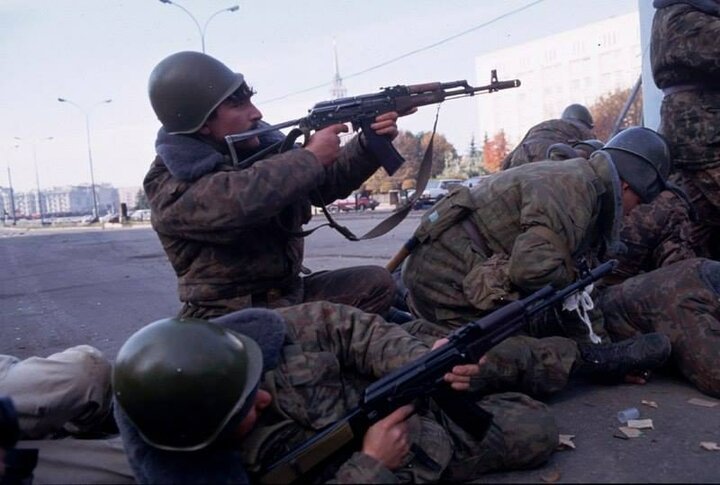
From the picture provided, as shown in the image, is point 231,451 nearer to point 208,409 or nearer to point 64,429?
point 208,409

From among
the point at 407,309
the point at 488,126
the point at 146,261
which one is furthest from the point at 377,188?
the point at 407,309

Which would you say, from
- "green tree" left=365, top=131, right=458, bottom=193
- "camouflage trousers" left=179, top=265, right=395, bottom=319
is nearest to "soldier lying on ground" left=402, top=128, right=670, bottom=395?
"camouflage trousers" left=179, top=265, right=395, bottom=319

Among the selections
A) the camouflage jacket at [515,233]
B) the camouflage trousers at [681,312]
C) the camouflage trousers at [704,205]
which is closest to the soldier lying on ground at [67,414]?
the camouflage jacket at [515,233]

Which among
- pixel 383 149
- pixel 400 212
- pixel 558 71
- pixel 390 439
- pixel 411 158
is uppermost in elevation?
pixel 558 71

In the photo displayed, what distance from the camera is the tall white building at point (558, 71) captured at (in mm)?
61531

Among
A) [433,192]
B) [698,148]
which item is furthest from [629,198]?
[433,192]

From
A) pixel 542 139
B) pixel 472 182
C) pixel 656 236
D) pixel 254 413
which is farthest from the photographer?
pixel 472 182

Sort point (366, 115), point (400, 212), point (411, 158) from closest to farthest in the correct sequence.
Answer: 1. point (366, 115)
2. point (400, 212)
3. point (411, 158)

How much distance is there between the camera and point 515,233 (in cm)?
379

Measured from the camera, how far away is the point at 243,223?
10.9 ft

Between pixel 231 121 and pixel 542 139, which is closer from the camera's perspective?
pixel 231 121

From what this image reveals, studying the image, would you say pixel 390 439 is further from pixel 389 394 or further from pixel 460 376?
pixel 460 376

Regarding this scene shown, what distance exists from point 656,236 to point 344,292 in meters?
1.96

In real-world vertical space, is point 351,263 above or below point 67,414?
below
